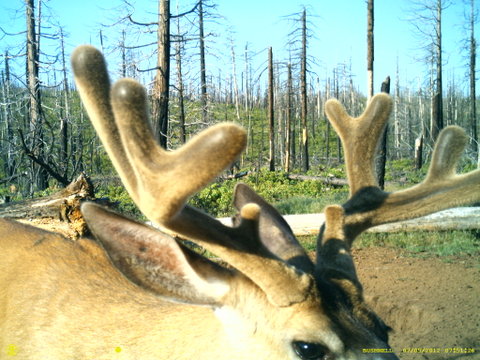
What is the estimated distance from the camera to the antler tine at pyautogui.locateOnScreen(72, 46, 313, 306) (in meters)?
1.45

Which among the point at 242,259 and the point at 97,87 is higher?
the point at 97,87

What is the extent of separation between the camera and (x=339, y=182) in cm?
1798

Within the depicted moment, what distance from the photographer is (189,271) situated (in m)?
1.85

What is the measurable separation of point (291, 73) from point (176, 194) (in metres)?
28.4

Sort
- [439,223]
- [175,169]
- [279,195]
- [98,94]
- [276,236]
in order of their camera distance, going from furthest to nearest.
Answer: [279,195], [439,223], [276,236], [98,94], [175,169]

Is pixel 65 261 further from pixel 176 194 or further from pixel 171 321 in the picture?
pixel 176 194

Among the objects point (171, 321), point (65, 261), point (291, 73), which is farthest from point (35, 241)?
point (291, 73)

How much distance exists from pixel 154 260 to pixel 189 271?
0.53ft

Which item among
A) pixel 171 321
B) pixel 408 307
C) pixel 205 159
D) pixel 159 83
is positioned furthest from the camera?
pixel 159 83

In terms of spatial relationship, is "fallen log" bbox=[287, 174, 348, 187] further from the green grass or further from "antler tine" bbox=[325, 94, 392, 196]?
"antler tine" bbox=[325, 94, 392, 196]

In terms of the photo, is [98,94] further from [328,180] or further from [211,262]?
[328,180]

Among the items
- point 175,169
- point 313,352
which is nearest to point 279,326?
point 313,352

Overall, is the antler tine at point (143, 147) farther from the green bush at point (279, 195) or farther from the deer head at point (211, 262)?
the green bush at point (279, 195)

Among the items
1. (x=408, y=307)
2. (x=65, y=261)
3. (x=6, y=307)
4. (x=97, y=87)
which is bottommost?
(x=408, y=307)
